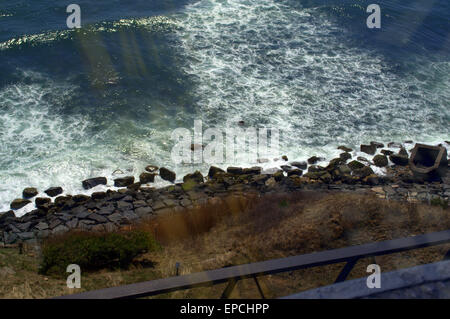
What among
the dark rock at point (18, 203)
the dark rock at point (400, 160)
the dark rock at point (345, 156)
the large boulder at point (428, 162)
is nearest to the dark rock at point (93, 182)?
the dark rock at point (18, 203)

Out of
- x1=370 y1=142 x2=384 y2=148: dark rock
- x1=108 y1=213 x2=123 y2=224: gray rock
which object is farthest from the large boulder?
x1=108 y1=213 x2=123 y2=224: gray rock

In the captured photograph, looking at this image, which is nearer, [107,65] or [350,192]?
[350,192]

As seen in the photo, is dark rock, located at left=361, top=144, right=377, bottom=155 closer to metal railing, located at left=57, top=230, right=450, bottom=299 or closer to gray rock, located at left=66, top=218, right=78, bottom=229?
gray rock, located at left=66, top=218, right=78, bottom=229

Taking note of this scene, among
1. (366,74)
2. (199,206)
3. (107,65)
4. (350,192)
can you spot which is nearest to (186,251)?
(199,206)

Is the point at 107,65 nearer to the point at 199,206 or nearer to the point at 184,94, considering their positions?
the point at 184,94

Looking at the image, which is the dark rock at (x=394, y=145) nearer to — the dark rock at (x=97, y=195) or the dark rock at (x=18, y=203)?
the dark rock at (x=97, y=195)

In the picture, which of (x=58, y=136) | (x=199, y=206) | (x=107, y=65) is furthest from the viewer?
(x=107, y=65)

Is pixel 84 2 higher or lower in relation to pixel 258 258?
higher
